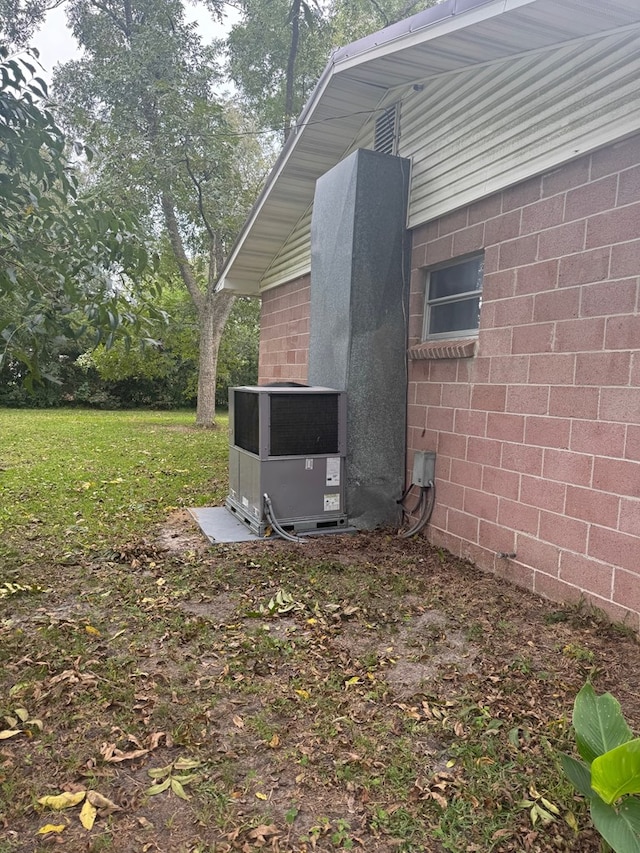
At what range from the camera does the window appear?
4711 mm

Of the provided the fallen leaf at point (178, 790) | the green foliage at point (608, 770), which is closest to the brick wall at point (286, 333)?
the fallen leaf at point (178, 790)

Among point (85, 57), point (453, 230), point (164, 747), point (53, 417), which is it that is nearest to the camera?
point (164, 747)

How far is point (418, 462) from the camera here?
5.11 meters

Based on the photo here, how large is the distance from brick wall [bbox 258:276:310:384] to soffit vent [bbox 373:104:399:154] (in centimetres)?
202

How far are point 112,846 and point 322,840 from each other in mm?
688

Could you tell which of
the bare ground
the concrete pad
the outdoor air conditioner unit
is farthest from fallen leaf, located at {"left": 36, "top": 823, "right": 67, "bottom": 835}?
the outdoor air conditioner unit

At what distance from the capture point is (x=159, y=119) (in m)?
11.6

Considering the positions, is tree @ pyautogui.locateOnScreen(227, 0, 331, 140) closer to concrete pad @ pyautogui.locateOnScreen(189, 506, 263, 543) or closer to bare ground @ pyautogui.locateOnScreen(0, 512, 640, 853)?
concrete pad @ pyautogui.locateOnScreen(189, 506, 263, 543)

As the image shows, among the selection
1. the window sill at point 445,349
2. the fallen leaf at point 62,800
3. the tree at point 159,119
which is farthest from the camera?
the tree at point 159,119

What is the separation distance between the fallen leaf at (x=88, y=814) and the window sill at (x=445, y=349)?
3740 millimetres

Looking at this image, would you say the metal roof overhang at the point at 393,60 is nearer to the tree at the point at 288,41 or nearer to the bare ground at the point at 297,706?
the bare ground at the point at 297,706

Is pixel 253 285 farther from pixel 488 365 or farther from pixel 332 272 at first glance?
pixel 488 365

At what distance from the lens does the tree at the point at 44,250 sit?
1933 millimetres

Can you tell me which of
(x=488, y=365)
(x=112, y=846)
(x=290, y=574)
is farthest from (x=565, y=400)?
(x=112, y=846)
